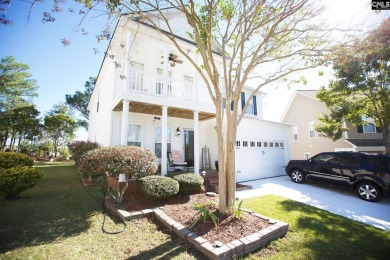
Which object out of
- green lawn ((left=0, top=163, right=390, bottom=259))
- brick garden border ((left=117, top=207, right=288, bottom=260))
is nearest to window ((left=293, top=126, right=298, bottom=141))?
green lawn ((left=0, top=163, right=390, bottom=259))

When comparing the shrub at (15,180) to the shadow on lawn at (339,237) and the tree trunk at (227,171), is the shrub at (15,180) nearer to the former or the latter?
the tree trunk at (227,171)

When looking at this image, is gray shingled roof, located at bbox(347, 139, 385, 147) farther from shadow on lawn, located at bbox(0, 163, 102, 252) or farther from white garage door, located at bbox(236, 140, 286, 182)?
shadow on lawn, located at bbox(0, 163, 102, 252)

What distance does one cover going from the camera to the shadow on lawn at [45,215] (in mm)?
3547

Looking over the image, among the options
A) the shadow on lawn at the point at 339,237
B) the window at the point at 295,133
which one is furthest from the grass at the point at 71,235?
the window at the point at 295,133

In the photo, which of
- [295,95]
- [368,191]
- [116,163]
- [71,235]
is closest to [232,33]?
[116,163]

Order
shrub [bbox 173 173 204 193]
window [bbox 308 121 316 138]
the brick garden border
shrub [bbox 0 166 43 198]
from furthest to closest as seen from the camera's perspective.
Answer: window [bbox 308 121 316 138], shrub [bbox 173 173 204 193], shrub [bbox 0 166 43 198], the brick garden border

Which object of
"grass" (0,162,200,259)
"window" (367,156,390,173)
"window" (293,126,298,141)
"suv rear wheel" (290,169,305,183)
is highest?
"window" (293,126,298,141)

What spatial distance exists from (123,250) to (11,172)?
16.5ft

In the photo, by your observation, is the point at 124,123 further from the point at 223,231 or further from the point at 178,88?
the point at 223,231

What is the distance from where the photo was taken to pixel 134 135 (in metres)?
9.52

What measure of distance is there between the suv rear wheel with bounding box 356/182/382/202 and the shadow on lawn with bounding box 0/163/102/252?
9.49 meters

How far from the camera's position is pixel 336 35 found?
550cm

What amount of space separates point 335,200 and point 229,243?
6.08 m

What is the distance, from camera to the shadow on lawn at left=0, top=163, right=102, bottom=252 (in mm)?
3547
